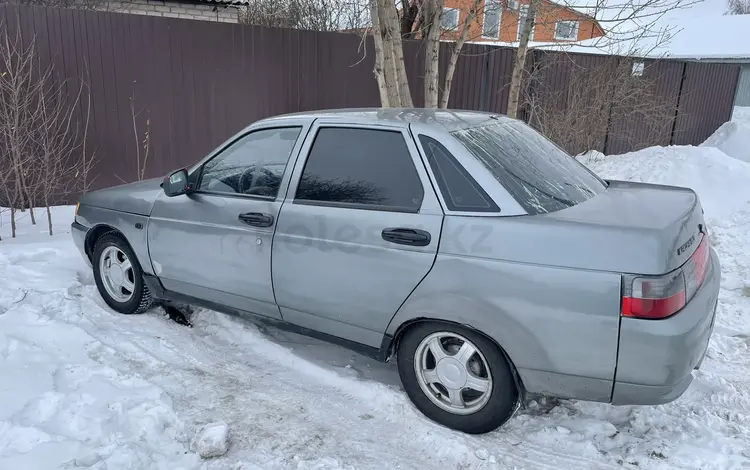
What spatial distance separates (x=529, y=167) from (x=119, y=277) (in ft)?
10.9

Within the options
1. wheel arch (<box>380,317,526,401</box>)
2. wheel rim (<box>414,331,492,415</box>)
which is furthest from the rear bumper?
wheel rim (<box>414,331,492,415</box>)

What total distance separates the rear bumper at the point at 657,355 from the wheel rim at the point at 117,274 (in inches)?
142

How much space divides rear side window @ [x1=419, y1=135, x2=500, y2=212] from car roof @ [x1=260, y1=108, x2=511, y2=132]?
0.18 m

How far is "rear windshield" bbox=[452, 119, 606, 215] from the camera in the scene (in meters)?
2.91

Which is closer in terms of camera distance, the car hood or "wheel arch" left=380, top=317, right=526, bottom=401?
"wheel arch" left=380, top=317, right=526, bottom=401

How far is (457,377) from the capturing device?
2979mm

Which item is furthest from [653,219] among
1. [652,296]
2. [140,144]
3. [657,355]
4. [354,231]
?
[140,144]

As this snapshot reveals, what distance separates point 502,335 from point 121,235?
3.16m

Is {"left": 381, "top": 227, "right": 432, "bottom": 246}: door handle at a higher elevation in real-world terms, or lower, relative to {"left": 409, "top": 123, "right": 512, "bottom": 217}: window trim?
lower

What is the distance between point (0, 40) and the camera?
6.71m

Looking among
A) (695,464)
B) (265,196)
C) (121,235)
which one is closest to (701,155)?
(695,464)

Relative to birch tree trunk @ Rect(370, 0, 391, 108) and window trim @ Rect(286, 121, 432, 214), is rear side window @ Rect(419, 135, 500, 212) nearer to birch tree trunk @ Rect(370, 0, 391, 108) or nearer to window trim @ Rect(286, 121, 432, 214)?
window trim @ Rect(286, 121, 432, 214)

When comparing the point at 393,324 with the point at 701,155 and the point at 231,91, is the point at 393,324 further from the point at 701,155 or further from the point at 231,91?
the point at 701,155

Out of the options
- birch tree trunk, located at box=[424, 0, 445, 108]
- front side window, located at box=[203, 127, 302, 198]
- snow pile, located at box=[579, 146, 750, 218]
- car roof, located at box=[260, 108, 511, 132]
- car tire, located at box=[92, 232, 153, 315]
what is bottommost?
car tire, located at box=[92, 232, 153, 315]
